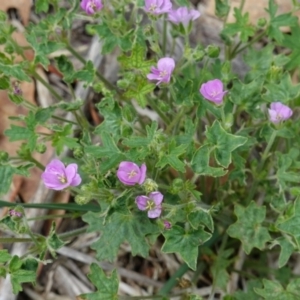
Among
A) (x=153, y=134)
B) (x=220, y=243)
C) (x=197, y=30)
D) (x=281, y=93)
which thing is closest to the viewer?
(x=153, y=134)

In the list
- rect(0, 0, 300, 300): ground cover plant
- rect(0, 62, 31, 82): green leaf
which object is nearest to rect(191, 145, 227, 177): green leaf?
rect(0, 0, 300, 300): ground cover plant

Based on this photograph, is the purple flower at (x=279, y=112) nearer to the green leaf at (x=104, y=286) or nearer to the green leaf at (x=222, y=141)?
the green leaf at (x=222, y=141)

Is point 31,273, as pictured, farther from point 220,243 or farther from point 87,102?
point 87,102

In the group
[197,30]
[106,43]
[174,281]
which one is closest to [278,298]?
[174,281]

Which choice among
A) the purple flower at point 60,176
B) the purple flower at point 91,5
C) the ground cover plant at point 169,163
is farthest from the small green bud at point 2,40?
the purple flower at point 60,176

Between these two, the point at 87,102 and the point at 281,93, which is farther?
the point at 87,102

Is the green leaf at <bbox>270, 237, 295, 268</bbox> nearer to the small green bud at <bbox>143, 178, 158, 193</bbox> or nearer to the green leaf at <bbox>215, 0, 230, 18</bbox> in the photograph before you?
the small green bud at <bbox>143, 178, 158, 193</bbox>

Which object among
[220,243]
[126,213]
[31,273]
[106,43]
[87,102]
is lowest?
[220,243]
